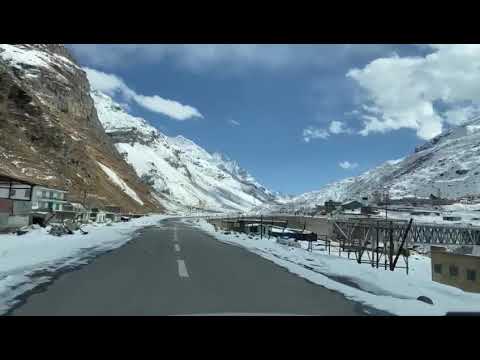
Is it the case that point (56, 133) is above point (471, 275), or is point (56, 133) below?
above

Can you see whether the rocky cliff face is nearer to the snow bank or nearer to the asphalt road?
the snow bank

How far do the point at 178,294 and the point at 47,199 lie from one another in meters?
65.1

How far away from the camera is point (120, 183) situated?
132625 mm

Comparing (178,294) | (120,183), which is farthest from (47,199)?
(120,183)

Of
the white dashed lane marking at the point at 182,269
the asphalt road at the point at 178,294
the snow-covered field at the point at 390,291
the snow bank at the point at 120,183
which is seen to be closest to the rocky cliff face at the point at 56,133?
the snow bank at the point at 120,183

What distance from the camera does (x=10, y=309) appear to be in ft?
18.3

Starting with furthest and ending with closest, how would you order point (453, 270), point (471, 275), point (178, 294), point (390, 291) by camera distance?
point (453, 270)
point (471, 275)
point (390, 291)
point (178, 294)

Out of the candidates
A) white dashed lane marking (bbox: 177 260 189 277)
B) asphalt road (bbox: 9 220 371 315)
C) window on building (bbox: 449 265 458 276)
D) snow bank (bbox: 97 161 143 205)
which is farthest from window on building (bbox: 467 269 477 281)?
snow bank (bbox: 97 161 143 205)

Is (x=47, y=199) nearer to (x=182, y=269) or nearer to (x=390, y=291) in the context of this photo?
(x=182, y=269)

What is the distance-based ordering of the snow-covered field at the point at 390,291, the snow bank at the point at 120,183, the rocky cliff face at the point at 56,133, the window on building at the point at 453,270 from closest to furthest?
the snow-covered field at the point at 390,291 → the window on building at the point at 453,270 → the rocky cliff face at the point at 56,133 → the snow bank at the point at 120,183

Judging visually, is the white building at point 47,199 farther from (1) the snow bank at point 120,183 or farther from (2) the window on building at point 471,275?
(2) the window on building at point 471,275

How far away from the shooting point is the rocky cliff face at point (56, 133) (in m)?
81.6
